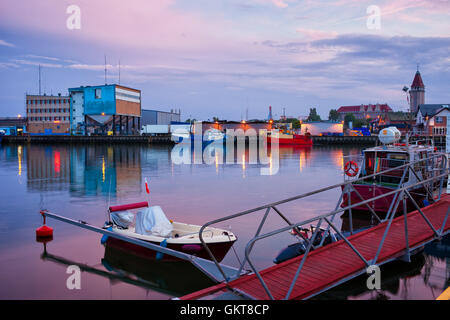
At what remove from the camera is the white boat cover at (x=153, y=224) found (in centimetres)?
1302

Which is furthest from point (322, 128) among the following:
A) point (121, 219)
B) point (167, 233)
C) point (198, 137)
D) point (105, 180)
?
point (167, 233)

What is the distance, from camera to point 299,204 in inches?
877

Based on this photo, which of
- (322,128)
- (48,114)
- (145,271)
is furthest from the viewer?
(322,128)

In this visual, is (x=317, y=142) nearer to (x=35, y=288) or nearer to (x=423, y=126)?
(x=423, y=126)

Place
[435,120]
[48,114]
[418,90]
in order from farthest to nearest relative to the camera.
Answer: [418,90], [48,114], [435,120]

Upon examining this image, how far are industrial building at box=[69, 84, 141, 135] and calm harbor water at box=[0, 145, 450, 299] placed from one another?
5990 cm

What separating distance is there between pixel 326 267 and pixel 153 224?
248 inches

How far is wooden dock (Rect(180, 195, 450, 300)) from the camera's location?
8.25 metres

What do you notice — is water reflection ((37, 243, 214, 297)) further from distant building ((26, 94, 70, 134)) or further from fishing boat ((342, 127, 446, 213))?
distant building ((26, 94, 70, 134))

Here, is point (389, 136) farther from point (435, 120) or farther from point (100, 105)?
point (100, 105)

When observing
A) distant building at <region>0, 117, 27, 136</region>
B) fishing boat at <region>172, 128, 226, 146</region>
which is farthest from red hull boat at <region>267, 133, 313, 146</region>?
distant building at <region>0, 117, 27, 136</region>

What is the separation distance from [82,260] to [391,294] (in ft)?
33.0

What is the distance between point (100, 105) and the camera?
9375cm
